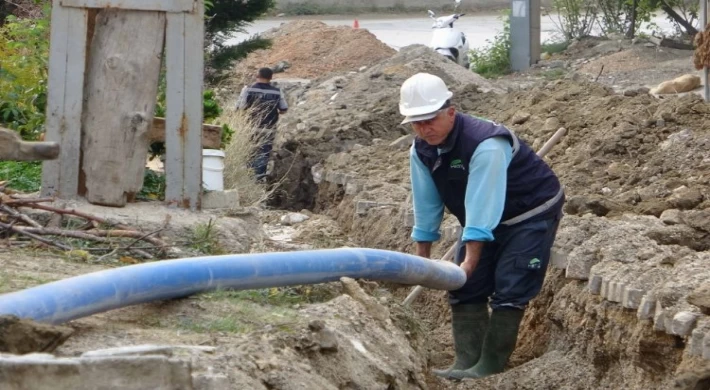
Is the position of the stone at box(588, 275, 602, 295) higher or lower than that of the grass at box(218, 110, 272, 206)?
lower

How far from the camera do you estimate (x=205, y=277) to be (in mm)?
5109

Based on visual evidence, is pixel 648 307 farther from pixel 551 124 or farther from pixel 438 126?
pixel 551 124

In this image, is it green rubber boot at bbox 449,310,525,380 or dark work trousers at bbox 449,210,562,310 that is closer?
dark work trousers at bbox 449,210,562,310

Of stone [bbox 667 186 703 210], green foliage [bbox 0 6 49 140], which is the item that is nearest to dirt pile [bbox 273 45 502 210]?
green foliage [bbox 0 6 49 140]

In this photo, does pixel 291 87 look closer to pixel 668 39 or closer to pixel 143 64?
pixel 668 39

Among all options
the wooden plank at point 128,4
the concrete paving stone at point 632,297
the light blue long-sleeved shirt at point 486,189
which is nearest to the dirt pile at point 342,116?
the wooden plank at point 128,4

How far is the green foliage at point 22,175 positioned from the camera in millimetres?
7672

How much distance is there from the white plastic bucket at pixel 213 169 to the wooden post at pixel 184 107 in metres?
0.66

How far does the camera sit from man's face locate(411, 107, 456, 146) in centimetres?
667

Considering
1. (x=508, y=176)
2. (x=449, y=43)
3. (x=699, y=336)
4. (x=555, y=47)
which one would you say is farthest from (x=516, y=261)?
(x=555, y=47)

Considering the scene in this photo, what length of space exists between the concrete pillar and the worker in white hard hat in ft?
51.8

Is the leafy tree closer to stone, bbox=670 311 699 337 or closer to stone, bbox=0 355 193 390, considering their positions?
stone, bbox=670 311 699 337

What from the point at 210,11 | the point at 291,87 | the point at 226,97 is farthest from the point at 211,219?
the point at 291,87

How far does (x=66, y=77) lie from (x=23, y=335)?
10.9 ft
